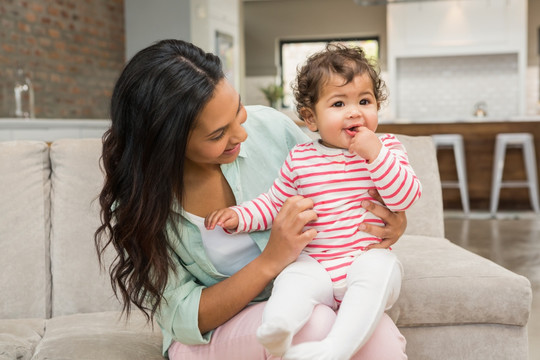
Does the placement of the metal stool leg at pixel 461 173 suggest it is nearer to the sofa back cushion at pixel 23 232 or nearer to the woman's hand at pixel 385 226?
the sofa back cushion at pixel 23 232

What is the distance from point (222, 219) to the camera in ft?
4.57

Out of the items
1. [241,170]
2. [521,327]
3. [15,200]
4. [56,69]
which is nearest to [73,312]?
[15,200]

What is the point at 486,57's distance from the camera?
342 inches

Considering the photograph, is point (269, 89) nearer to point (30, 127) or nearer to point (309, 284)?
point (30, 127)

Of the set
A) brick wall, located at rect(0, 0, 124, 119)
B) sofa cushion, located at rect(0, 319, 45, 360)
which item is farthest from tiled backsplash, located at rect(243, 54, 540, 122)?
sofa cushion, located at rect(0, 319, 45, 360)

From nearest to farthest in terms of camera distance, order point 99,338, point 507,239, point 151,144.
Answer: point 151,144
point 99,338
point 507,239

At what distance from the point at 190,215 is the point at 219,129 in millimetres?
235

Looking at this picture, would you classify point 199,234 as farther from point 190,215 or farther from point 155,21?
point 155,21

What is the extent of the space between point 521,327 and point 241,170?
832 mm

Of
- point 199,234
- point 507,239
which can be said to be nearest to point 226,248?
point 199,234

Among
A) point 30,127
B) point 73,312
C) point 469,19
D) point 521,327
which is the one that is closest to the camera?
point 521,327

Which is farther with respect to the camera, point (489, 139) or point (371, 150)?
point (489, 139)

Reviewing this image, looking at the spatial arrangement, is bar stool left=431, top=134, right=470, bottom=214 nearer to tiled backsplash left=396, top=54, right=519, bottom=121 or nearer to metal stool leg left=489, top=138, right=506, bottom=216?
metal stool leg left=489, top=138, right=506, bottom=216

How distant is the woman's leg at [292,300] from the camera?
1.14 meters
